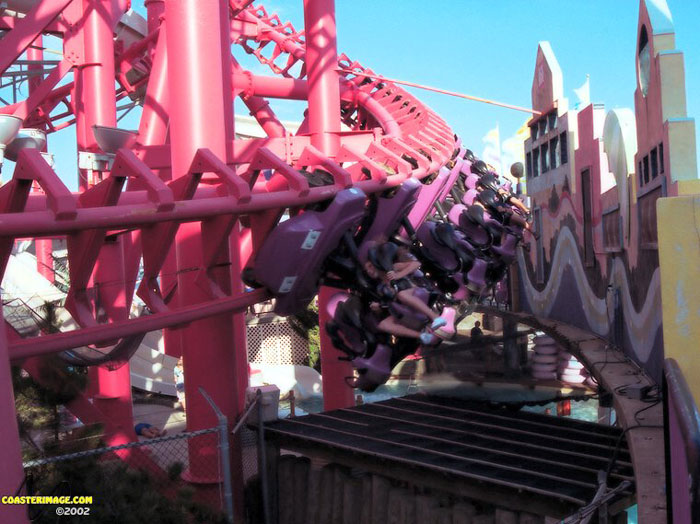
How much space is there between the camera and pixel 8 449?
2.85 metres

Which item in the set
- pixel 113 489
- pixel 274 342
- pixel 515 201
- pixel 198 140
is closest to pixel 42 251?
pixel 274 342

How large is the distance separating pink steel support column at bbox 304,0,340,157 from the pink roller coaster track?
14mm

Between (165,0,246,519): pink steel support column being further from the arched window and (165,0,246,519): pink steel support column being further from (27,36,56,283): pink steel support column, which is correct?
(27,36,56,283): pink steel support column

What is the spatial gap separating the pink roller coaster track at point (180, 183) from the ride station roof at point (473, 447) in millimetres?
846

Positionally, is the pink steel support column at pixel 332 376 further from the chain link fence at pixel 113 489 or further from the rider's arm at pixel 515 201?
the chain link fence at pixel 113 489

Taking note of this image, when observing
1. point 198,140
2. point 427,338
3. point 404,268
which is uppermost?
point 198,140

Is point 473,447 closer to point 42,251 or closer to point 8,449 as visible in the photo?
point 8,449

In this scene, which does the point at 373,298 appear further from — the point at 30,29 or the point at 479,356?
the point at 479,356

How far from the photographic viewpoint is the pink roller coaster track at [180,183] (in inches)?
129

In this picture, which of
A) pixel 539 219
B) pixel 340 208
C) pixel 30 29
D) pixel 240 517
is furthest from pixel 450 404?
pixel 539 219

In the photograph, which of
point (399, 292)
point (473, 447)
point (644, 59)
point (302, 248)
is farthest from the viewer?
point (644, 59)

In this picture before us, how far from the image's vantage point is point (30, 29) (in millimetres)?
5020

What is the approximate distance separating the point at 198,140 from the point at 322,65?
302cm

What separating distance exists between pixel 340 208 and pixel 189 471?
2.26 metres
